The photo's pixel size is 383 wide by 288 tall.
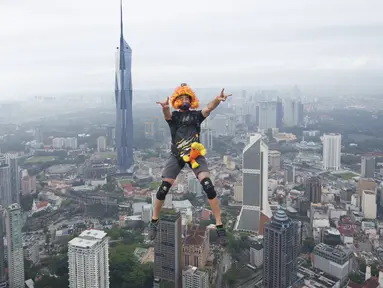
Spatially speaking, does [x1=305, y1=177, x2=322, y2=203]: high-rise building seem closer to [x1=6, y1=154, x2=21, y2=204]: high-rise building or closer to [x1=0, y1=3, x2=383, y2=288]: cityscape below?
[x1=0, y1=3, x2=383, y2=288]: cityscape below

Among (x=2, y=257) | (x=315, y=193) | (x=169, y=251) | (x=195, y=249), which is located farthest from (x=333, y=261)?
(x=2, y=257)

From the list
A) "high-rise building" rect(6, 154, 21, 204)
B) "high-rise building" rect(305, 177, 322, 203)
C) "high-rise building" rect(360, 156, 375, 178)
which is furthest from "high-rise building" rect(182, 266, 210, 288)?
"high-rise building" rect(360, 156, 375, 178)

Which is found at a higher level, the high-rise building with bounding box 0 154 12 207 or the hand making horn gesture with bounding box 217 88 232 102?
the hand making horn gesture with bounding box 217 88 232 102

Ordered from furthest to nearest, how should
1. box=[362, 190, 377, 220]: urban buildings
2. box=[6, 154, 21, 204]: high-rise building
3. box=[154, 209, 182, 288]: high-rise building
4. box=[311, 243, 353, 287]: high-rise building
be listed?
box=[6, 154, 21, 204]: high-rise building → box=[362, 190, 377, 220]: urban buildings → box=[311, 243, 353, 287]: high-rise building → box=[154, 209, 182, 288]: high-rise building

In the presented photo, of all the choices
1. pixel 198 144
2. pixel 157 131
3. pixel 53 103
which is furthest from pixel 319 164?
pixel 198 144

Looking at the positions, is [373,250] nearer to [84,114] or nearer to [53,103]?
[84,114]

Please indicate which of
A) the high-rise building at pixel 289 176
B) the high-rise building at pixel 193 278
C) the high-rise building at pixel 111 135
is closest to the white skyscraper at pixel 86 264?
the high-rise building at pixel 193 278

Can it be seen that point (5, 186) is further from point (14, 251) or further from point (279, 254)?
point (279, 254)
